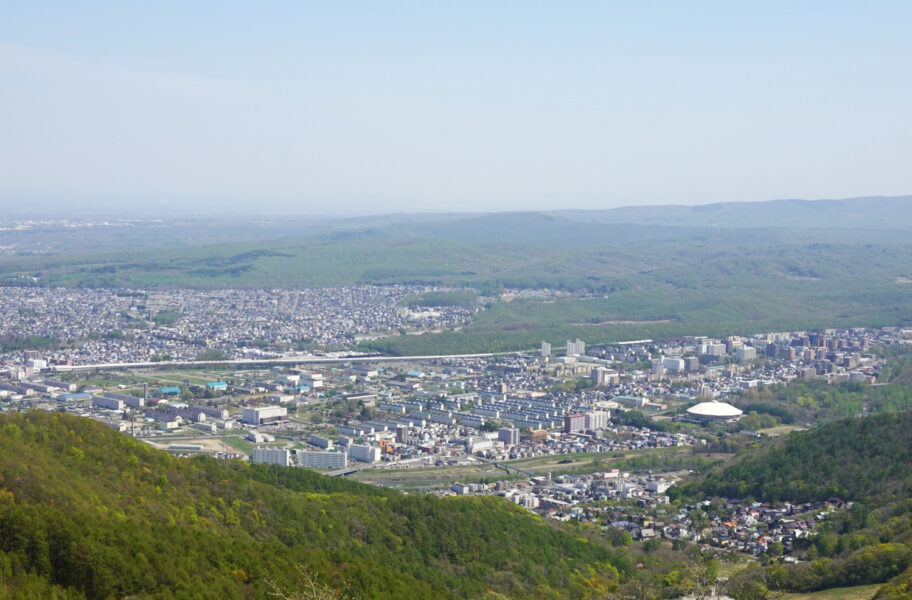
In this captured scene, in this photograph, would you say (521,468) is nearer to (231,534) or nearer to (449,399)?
(449,399)

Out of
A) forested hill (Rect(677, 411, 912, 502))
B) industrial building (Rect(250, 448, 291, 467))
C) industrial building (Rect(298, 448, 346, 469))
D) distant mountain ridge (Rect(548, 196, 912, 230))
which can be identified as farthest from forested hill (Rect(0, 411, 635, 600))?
distant mountain ridge (Rect(548, 196, 912, 230))

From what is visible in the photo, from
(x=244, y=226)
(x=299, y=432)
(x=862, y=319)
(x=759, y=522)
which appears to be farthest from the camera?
(x=244, y=226)

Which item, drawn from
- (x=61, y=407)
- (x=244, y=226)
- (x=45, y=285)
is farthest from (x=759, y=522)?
(x=244, y=226)

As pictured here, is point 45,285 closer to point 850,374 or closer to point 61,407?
point 61,407

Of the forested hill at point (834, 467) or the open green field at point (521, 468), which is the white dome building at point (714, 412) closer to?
the open green field at point (521, 468)

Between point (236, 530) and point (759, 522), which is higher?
point (236, 530)

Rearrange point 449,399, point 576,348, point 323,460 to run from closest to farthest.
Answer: point 323,460
point 449,399
point 576,348

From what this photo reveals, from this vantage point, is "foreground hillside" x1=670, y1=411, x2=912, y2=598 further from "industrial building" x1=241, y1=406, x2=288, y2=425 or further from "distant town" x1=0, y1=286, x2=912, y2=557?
"industrial building" x1=241, y1=406, x2=288, y2=425

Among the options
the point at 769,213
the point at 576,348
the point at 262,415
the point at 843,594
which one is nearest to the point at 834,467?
the point at 843,594
